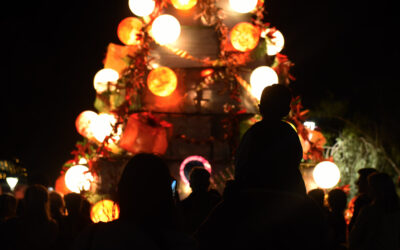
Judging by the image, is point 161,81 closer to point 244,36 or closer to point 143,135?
point 143,135

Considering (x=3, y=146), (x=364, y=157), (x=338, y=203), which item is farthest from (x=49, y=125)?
(x=338, y=203)

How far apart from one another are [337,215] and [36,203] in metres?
3.70

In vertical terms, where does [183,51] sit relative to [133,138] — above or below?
above

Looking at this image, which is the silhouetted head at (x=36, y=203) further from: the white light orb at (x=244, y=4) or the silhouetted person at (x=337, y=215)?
the white light orb at (x=244, y=4)

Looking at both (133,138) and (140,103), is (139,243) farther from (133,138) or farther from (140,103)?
(140,103)

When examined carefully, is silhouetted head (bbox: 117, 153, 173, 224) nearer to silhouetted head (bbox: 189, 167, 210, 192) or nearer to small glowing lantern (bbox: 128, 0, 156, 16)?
silhouetted head (bbox: 189, 167, 210, 192)

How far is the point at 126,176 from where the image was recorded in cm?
240

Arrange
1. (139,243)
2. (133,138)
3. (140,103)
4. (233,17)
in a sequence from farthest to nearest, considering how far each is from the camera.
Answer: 1. (233,17)
2. (140,103)
3. (133,138)
4. (139,243)

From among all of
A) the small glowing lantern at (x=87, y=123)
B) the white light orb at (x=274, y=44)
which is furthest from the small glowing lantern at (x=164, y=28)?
the white light orb at (x=274, y=44)

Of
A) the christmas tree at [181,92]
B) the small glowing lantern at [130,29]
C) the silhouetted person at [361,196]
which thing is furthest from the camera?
the small glowing lantern at [130,29]

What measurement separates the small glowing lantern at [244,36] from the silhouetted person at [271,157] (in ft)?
20.0

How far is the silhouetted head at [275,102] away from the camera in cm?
265

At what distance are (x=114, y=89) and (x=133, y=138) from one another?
1802 mm

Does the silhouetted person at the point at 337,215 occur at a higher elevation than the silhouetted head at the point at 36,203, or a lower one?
lower
